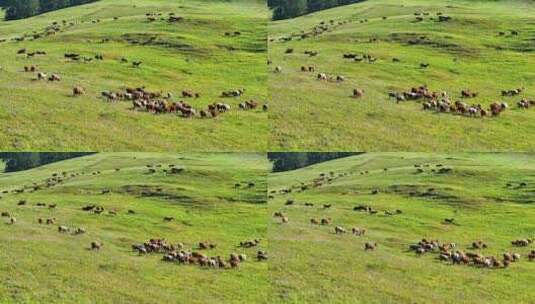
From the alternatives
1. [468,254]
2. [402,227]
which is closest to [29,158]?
[402,227]

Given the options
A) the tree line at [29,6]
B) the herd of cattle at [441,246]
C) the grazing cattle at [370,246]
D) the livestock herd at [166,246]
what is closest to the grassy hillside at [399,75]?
the herd of cattle at [441,246]

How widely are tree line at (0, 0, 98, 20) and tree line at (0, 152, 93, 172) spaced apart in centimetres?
2697

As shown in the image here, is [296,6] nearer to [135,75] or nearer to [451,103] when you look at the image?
[135,75]

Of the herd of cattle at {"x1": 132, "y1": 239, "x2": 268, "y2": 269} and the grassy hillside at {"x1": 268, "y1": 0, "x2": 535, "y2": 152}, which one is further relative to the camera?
the grassy hillside at {"x1": 268, "y1": 0, "x2": 535, "y2": 152}

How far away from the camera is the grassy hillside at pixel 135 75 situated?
4841 centimetres

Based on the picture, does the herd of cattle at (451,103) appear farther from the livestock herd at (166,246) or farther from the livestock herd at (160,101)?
the livestock herd at (166,246)

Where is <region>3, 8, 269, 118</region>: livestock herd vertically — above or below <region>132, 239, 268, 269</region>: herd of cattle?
above

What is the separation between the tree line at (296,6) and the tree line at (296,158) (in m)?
14.5

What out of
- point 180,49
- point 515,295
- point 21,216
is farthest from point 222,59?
point 515,295

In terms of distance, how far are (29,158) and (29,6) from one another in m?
32.4

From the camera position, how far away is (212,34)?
65.0 m

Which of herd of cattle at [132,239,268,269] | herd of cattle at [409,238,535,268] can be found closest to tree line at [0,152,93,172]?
herd of cattle at [132,239,268,269]

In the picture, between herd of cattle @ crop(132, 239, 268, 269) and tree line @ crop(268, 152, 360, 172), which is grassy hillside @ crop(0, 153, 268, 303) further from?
tree line @ crop(268, 152, 360, 172)

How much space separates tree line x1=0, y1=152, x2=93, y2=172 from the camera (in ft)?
157
